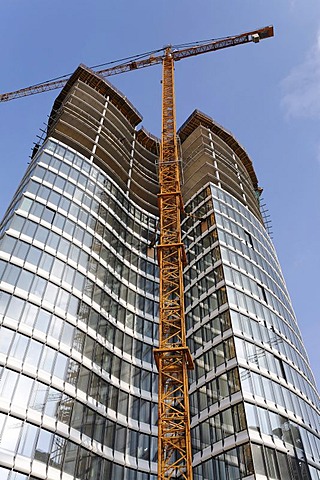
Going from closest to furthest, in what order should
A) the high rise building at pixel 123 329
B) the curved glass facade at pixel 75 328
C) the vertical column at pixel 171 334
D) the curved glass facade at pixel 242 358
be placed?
the curved glass facade at pixel 75 328
the vertical column at pixel 171 334
the high rise building at pixel 123 329
the curved glass facade at pixel 242 358

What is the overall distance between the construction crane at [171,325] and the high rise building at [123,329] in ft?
11.2

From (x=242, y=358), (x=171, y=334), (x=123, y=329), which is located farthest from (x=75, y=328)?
(x=242, y=358)

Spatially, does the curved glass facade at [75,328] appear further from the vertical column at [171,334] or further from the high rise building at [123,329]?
the vertical column at [171,334]

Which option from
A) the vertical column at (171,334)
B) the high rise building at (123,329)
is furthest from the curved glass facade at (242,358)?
→ the vertical column at (171,334)

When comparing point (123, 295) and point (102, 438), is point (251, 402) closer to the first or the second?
point (102, 438)

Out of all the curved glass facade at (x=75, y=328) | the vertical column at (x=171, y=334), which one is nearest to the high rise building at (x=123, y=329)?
the curved glass facade at (x=75, y=328)

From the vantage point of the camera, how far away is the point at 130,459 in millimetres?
39781

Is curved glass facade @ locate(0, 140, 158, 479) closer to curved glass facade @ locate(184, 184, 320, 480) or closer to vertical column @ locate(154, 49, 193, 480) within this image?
vertical column @ locate(154, 49, 193, 480)

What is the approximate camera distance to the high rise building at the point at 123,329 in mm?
Result: 34969

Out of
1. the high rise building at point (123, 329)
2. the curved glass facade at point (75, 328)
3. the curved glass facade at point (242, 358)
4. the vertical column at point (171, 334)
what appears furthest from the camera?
the curved glass facade at point (242, 358)

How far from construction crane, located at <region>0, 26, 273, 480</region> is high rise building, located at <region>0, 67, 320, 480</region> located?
342 centimetres

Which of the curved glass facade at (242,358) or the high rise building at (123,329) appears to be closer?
the high rise building at (123,329)

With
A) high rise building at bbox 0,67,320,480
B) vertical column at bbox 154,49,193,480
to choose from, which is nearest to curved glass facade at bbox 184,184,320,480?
high rise building at bbox 0,67,320,480

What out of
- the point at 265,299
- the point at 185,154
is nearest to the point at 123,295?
the point at 265,299
